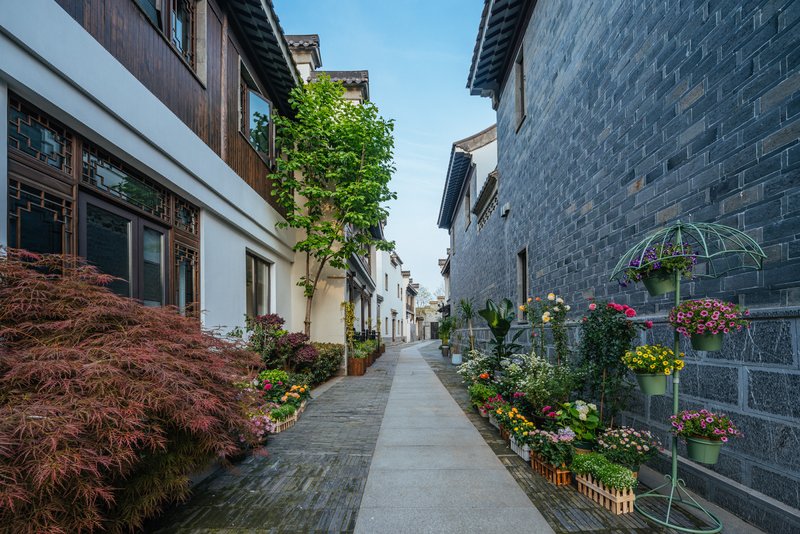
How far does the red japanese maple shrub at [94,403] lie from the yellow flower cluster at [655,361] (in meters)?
3.08

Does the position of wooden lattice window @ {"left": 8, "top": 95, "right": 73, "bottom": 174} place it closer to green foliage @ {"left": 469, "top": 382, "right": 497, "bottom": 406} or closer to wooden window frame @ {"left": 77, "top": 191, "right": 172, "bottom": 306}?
wooden window frame @ {"left": 77, "top": 191, "right": 172, "bottom": 306}

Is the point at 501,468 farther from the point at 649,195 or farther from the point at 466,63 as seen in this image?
the point at 466,63

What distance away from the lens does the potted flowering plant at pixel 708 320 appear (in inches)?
103

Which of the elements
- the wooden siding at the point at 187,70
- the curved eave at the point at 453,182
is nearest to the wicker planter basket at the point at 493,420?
the wooden siding at the point at 187,70

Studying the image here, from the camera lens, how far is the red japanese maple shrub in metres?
1.88

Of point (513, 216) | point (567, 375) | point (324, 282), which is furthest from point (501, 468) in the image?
point (324, 282)

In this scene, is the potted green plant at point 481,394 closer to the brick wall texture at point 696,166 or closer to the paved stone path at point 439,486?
the paved stone path at point 439,486

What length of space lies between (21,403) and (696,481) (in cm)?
469

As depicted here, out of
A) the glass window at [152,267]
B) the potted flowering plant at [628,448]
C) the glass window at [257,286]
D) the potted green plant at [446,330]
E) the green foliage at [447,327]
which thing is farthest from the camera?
the potted green plant at [446,330]

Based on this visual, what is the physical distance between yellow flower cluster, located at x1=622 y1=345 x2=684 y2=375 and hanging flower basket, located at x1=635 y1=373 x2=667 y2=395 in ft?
0.11

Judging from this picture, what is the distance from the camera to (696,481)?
10.7ft

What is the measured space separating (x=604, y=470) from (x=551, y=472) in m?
0.63

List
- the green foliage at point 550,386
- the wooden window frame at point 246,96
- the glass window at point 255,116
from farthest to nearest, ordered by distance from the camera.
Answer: the glass window at point 255,116 → the wooden window frame at point 246,96 → the green foliage at point 550,386

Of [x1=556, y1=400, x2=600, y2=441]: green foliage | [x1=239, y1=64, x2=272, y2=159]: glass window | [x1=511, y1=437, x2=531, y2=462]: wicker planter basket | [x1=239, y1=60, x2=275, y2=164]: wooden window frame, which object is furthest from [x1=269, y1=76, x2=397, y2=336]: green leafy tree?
[x1=556, y1=400, x2=600, y2=441]: green foliage
